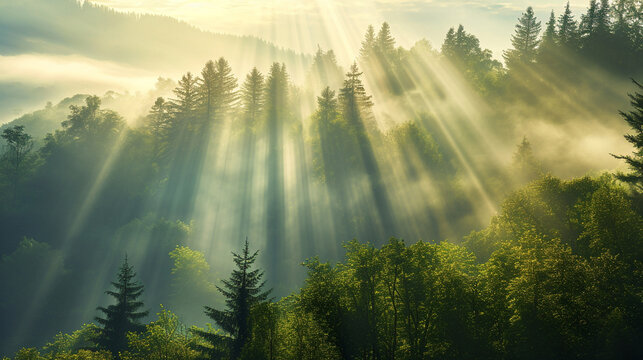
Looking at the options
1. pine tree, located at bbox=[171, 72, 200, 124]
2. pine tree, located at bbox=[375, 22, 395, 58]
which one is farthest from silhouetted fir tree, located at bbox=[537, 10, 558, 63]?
pine tree, located at bbox=[171, 72, 200, 124]

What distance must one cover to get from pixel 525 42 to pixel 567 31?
8885 mm

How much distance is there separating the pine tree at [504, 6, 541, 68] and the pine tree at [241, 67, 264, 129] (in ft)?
197

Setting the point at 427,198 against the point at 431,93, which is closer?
the point at 427,198

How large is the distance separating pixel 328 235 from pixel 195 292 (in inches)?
1130

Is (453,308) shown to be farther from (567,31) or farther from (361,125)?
(567,31)

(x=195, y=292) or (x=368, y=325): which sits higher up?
(x=195, y=292)

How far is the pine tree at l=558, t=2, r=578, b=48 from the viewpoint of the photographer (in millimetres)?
85750

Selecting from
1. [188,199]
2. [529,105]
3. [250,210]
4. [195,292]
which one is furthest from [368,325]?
[529,105]

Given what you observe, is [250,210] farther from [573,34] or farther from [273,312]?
[573,34]

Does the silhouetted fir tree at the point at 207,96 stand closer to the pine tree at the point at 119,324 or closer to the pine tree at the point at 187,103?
the pine tree at the point at 187,103

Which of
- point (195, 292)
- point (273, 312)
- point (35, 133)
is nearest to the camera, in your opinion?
point (273, 312)

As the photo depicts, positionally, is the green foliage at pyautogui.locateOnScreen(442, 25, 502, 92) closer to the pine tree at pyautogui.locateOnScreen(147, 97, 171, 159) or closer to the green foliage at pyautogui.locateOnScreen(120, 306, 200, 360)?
the pine tree at pyautogui.locateOnScreen(147, 97, 171, 159)

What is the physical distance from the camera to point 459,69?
100688mm

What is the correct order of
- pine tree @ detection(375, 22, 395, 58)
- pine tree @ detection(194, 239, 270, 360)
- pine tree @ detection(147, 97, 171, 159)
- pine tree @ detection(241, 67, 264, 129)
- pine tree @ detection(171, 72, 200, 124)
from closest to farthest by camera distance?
pine tree @ detection(194, 239, 270, 360)
pine tree @ detection(171, 72, 200, 124)
pine tree @ detection(147, 97, 171, 159)
pine tree @ detection(241, 67, 264, 129)
pine tree @ detection(375, 22, 395, 58)
